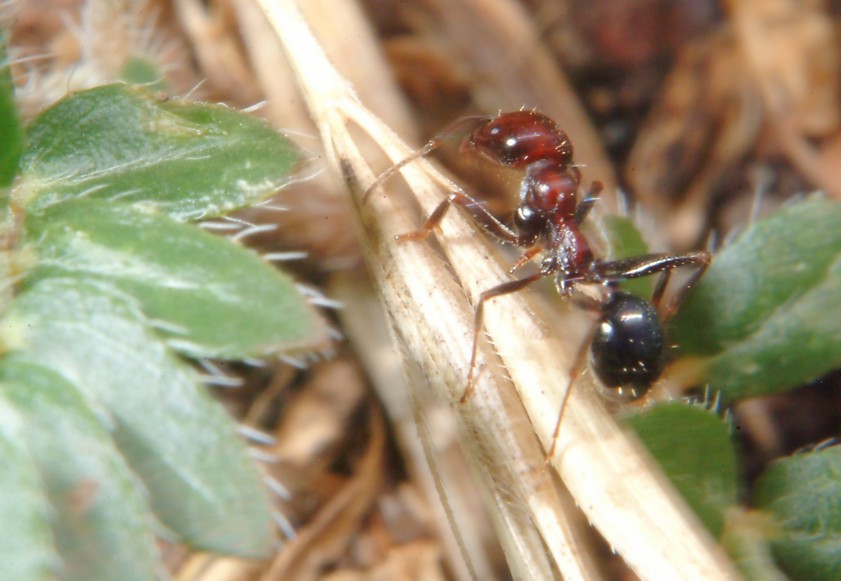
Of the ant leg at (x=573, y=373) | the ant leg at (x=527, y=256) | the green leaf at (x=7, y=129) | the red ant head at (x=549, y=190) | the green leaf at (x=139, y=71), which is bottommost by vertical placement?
the ant leg at (x=573, y=373)

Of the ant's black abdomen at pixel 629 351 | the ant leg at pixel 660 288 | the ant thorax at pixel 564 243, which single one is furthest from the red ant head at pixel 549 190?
the ant's black abdomen at pixel 629 351

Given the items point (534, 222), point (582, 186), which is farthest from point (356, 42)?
point (582, 186)

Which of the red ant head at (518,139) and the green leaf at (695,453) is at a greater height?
the red ant head at (518,139)

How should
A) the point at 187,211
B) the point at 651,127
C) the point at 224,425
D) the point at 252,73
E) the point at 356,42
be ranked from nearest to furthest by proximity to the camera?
the point at 224,425 < the point at 187,211 < the point at 356,42 < the point at 252,73 < the point at 651,127

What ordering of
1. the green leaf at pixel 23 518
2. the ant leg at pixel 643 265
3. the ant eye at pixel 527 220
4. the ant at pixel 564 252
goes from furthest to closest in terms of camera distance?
the ant eye at pixel 527 220 < the ant leg at pixel 643 265 < the ant at pixel 564 252 < the green leaf at pixel 23 518

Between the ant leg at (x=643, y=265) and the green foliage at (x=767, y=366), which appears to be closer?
the green foliage at (x=767, y=366)

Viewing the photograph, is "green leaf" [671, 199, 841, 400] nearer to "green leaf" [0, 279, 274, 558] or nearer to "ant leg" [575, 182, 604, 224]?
"ant leg" [575, 182, 604, 224]

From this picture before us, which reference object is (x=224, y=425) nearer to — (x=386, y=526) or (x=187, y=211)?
(x=187, y=211)

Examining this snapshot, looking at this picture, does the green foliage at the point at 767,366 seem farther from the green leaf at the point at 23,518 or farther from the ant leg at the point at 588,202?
the green leaf at the point at 23,518
